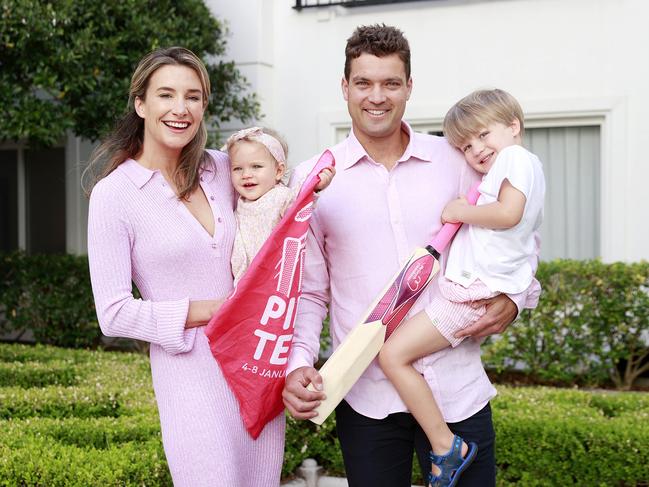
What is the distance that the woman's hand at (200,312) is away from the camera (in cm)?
293

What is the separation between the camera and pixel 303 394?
2910 millimetres

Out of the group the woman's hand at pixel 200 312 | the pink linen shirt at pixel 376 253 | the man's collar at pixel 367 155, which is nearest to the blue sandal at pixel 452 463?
the pink linen shirt at pixel 376 253

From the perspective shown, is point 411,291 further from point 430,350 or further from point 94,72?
point 94,72

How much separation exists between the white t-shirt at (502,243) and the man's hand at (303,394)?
59 cm

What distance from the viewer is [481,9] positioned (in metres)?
9.17

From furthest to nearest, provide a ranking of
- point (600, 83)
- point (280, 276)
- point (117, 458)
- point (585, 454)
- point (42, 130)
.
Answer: point (600, 83) < point (42, 130) < point (585, 454) < point (117, 458) < point (280, 276)

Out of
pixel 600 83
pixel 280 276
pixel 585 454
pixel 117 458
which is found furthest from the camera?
pixel 600 83

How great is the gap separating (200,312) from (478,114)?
1221 mm

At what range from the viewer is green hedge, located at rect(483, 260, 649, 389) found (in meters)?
8.15

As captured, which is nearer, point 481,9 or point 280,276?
point 280,276

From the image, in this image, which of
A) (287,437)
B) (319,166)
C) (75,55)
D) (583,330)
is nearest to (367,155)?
(319,166)

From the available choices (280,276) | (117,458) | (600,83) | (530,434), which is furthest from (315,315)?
(600,83)

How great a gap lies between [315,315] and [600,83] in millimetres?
6482

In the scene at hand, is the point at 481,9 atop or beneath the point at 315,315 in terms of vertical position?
atop
